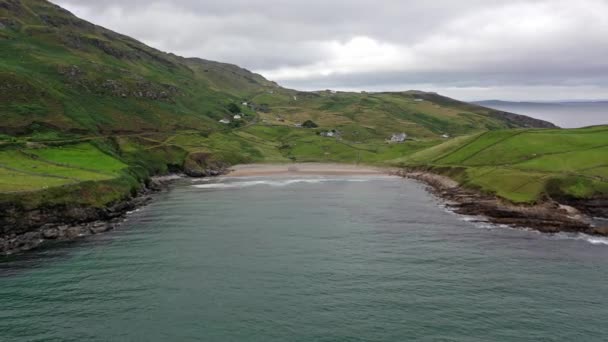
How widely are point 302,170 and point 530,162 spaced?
85.8m

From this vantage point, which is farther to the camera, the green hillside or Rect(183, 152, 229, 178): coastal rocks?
Rect(183, 152, 229, 178): coastal rocks

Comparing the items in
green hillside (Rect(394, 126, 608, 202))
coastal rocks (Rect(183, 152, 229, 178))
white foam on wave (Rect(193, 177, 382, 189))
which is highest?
green hillside (Rect(394, 126, 608, 202))

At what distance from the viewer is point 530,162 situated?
A: 404ft

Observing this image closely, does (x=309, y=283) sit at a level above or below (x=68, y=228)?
below

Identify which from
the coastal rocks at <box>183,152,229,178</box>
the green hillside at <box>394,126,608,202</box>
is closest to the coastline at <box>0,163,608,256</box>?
the green hillside at <box>394,126,608,202</box>

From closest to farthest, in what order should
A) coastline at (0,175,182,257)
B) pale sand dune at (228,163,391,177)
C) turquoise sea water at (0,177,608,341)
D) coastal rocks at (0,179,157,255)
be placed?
turquoise sea water at (0,177,608,341) → coastline at (0,175,182,257) → coastal rocks at (0,179,157,255) → pale sand dune at (228,163,391,177)

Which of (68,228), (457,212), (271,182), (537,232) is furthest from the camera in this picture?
(271,182)

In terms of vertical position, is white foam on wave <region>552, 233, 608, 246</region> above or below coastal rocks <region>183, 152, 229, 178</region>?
below

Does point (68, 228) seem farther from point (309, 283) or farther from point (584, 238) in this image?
point (584, 238)

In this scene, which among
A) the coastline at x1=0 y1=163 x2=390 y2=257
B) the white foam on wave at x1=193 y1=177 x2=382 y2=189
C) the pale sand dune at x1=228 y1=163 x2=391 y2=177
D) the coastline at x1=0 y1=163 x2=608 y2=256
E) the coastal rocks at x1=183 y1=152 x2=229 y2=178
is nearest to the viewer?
the coastline at x1=0 y1=163 x2=390 y2=257

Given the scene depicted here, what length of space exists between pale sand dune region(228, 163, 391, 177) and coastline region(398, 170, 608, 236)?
61.9 meters

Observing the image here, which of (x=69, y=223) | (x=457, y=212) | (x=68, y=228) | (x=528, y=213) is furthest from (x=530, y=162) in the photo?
(x=69, y=223)

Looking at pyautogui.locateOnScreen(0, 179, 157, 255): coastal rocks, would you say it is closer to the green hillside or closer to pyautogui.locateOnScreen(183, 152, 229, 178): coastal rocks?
pyautogui.locateOnScreen(183, 152, 229, 178): coastal rocks

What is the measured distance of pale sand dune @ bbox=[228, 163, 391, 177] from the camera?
6767 inches
